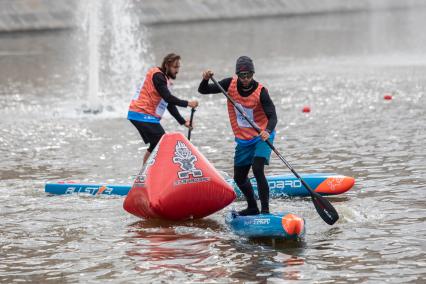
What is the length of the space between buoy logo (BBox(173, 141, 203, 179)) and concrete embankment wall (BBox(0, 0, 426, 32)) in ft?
111

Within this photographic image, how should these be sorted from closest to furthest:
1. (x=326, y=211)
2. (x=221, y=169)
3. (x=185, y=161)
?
(x=326, y=211) → (x=185, y=161) → (x=221, y=169)

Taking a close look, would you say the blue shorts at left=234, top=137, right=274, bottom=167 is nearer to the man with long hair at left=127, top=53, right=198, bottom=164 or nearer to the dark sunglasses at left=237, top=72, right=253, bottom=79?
the dark sunglasses at left=237, top=72, right=253, bottom=79

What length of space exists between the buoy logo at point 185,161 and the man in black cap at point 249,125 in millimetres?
499

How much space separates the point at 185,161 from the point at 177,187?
36 cm

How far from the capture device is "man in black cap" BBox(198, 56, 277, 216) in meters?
11.1

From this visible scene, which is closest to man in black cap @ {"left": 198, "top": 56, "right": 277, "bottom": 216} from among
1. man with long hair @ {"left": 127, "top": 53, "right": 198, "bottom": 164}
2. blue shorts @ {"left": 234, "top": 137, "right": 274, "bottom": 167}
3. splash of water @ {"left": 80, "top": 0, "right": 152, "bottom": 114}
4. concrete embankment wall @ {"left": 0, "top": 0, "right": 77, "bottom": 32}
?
blue shorts @ {"left": 234, "top": 137, "right": 274, "bottom": 167}

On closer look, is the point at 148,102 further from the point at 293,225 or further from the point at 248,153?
the point at 293,225

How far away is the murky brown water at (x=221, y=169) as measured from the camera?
974 centimetres

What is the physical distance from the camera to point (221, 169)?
15195 millimetres

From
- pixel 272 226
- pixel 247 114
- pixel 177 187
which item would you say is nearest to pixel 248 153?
pixel 247 114

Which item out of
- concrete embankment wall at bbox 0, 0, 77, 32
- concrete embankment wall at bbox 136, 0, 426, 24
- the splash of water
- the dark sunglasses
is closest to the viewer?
the dark sunglasses

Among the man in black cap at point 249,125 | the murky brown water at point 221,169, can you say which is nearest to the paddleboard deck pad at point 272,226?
the murky brown water at point 221,169

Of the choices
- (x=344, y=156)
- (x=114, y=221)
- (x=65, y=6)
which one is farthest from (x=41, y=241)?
(x=65, y=6)

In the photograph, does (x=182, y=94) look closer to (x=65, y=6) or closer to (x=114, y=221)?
(x=114, y=221)
